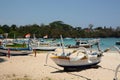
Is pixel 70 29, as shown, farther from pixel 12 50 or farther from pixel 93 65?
pixel 93 65

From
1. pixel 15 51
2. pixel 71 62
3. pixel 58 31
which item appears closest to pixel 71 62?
pixel 71 62

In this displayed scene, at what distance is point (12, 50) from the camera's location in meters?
33.1

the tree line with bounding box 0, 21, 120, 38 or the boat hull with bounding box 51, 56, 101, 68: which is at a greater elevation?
the tree line with bounding box 0, 21, 120, 38

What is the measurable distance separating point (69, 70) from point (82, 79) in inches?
128

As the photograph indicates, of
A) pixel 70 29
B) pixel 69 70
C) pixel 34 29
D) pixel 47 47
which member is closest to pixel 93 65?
pixel 69 70

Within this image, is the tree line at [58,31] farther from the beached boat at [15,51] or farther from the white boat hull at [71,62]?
the white boat hull at [71,62]

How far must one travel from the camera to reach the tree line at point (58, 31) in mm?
135038

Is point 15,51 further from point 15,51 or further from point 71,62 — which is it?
point 71,62

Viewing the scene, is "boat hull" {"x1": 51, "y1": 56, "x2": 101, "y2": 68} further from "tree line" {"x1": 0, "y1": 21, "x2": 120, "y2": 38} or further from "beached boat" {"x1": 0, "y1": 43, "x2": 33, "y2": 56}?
"tree line" {"x1": 0, "y1": 21, "x2": 120, "y2": 38}

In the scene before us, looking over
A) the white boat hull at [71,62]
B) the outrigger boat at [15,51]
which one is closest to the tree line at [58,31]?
the outrigger boat at [15,51]

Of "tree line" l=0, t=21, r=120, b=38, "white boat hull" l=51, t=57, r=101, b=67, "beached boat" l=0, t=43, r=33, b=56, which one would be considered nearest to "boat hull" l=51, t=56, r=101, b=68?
"white boat hull" l=51, t=57, r=101, b=67

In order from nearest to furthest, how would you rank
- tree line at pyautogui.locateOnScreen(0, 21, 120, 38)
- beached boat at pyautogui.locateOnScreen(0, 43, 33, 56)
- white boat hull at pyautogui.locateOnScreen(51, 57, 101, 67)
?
white boat hull at pyautogui.locateOnScreen(51, 57, 101, 67), beached boat at pyautogui.locateOnScreen(0, 43, 33, 56), tree line at pyautogui.locateOnScreen(0, 21, 120, 38)

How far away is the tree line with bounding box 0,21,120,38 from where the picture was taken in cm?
13504

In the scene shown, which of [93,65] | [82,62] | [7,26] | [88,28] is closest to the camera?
[82,62]
